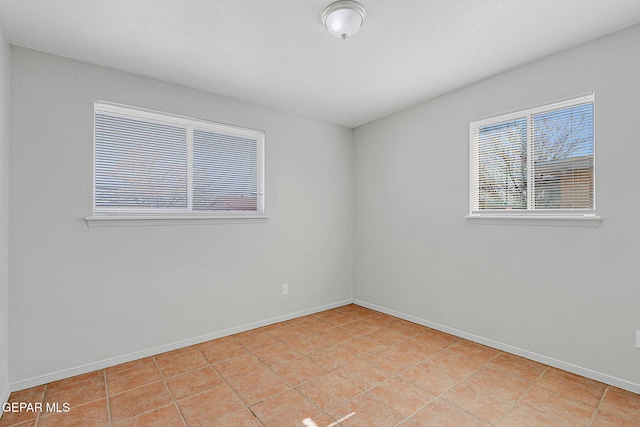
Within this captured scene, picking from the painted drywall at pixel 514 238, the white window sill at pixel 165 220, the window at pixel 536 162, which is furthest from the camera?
the white window sill at pixel 165 220

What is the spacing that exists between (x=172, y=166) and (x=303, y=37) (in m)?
1.71

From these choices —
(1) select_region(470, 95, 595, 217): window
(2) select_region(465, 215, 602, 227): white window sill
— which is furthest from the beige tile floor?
(1) select_region(470, 95, 595, 217): window

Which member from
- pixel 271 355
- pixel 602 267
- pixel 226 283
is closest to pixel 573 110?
pixel 602 267

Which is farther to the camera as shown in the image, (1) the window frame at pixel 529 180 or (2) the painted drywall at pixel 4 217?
(1) the window frame at pixel 529 180

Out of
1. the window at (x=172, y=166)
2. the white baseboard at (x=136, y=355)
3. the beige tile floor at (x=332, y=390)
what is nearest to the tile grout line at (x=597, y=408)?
the beige tile floor at (x=332, y=390)

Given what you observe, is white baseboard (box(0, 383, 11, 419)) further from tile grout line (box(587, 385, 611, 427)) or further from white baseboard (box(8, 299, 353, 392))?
tile grout line (box(587, 385, 611, 427))

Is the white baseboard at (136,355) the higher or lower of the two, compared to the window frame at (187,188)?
lower

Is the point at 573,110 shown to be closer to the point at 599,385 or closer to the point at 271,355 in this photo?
the point at 599,385

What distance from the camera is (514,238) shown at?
279 cm

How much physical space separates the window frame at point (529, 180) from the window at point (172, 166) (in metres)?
2.24

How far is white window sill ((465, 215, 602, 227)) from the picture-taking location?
93.1 inches

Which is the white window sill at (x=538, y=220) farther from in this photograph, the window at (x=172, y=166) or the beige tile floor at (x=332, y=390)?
the window at (x=172, y=166)

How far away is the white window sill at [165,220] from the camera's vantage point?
260 cm

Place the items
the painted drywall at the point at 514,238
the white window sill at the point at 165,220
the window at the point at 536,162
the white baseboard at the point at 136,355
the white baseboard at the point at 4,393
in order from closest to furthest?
the white baseboard at the point at 4,393 < the painted drywall at the point at 514,238 < the white baseboard at the point at 136,355 < the window at the point at 536,162 < the white window sill at the point at 165,220
